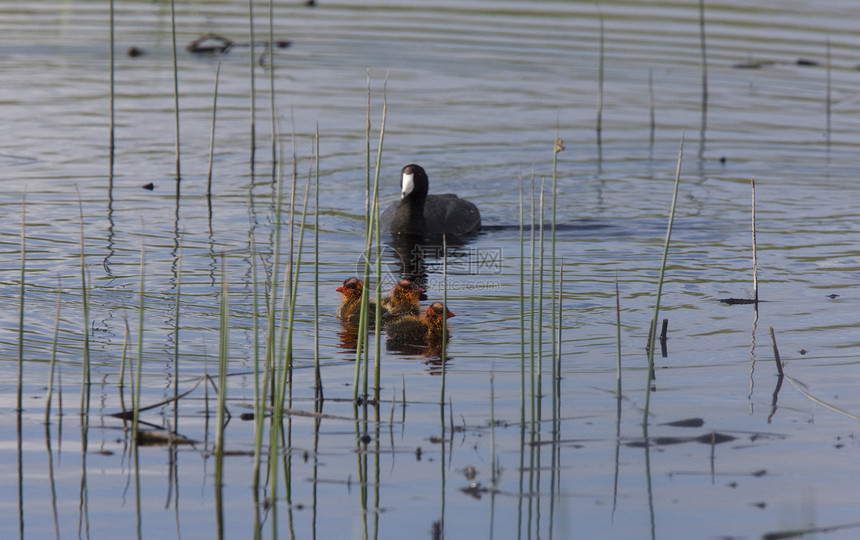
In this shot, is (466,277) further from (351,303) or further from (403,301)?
(351,303)

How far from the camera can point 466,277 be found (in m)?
9.07

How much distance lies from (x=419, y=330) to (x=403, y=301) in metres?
0.53

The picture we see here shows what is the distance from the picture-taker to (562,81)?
55.8 ft

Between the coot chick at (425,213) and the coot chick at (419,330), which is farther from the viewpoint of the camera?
the coot chick at (425,213)

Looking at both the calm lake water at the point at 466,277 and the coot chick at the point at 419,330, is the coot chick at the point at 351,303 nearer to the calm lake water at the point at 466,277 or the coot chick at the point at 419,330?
the calm lake water at the point at 466,277

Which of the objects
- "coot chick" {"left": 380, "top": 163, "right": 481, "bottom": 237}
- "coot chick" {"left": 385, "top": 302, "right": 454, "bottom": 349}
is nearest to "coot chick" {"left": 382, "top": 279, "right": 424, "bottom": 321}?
"coot chick" {"left": 385, "top": 302, "right": 454, "bottom": 349}

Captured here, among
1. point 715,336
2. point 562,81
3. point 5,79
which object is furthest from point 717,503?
point 5,79

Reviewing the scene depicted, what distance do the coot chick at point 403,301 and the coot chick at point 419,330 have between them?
24 cm

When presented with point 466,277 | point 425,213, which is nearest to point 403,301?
point 466,277

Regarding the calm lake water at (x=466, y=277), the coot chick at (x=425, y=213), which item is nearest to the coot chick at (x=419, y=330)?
the calm lake water at (x=466, y=277)

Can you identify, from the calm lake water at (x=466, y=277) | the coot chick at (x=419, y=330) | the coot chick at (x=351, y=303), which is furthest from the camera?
the coot chick at (x=351, y=303)

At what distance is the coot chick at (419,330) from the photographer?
7129 millimetres

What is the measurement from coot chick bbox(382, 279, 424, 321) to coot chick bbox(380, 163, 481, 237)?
10.6ft

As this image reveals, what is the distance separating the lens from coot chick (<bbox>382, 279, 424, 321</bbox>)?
24.9 ft
